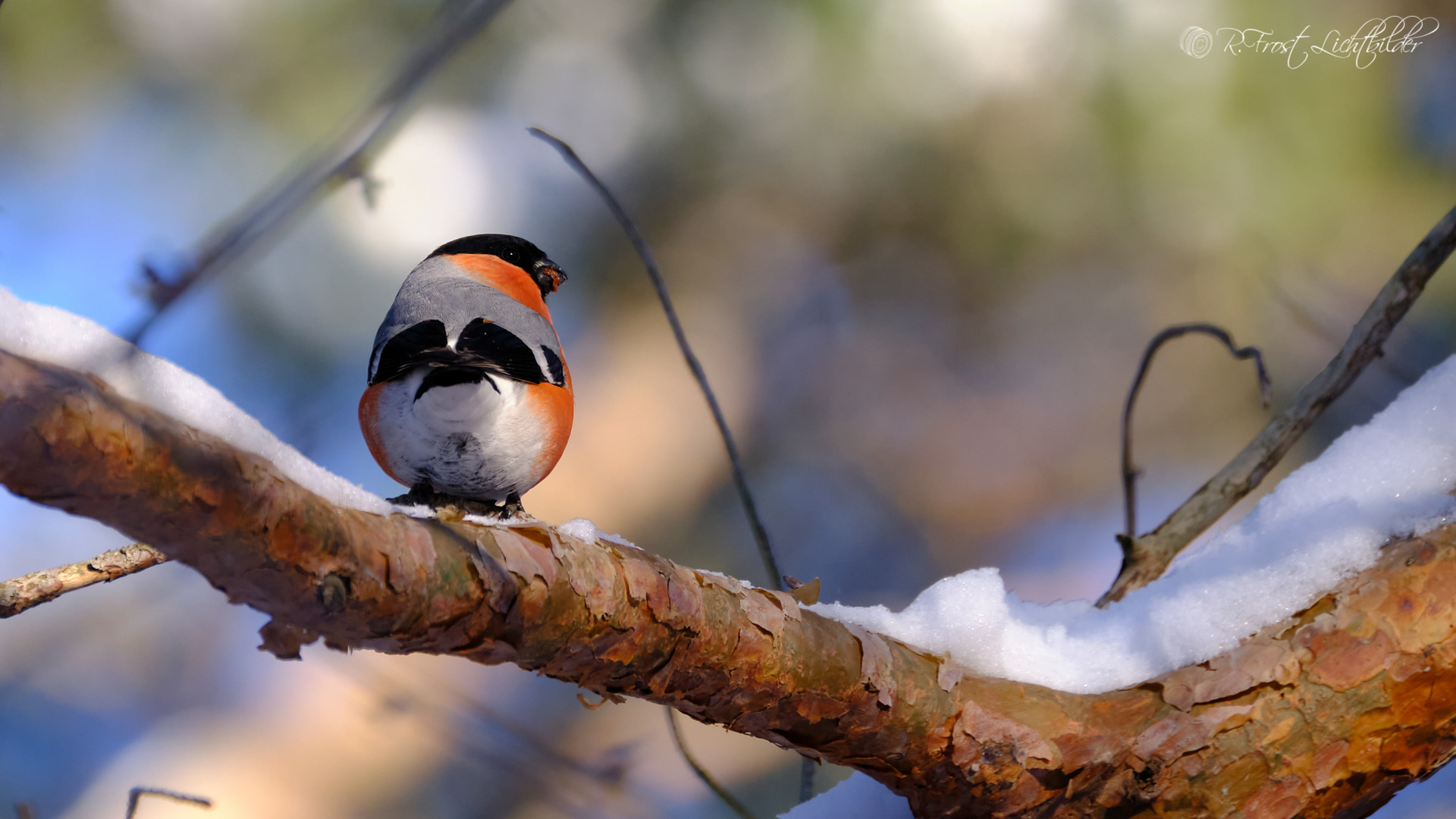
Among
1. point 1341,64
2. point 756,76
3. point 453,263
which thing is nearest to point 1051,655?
point 453,263

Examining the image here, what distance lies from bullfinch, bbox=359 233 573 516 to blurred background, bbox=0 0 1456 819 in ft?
3.77

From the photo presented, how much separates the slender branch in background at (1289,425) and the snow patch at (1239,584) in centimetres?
11

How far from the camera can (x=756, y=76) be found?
2.12 m

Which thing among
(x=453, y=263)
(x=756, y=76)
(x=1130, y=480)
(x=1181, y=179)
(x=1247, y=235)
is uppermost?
(x=756, y=76)

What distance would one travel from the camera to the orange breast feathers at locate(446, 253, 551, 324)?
1070 millimetres

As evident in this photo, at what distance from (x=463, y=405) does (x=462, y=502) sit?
16 cm

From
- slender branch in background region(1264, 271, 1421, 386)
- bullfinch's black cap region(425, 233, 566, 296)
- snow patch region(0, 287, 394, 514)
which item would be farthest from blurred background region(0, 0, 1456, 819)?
snow patch region(0, 287, 394, 514)

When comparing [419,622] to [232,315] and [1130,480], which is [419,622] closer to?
[1130,480]

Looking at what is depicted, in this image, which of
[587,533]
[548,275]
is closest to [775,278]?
[548,275]

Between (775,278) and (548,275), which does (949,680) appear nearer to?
(548,275)

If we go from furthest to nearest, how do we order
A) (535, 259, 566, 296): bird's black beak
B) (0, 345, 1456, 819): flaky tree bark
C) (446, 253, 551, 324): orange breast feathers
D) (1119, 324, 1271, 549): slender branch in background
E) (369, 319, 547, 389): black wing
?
1. (535, 259, 566, 296): bird's black beak
2. (446, 253, 551, 324): orange breast feathers
3. (1119, 324, 1271, 549): slender branch in background
4. (369, 319, 547, 389): black wing
5. (0, 345, 1456, 819): flaky tree bark

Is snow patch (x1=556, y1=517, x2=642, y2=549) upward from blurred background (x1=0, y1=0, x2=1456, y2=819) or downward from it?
downward

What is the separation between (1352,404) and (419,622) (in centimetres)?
233
